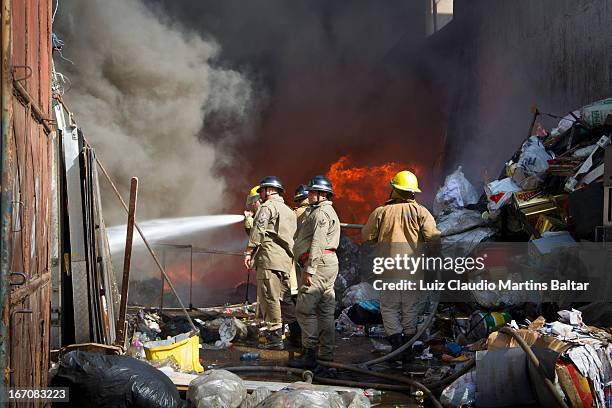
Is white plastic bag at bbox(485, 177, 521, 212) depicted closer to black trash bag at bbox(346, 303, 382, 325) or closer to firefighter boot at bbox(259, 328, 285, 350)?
black trash bag at bbox(346, 303, 382, 325)

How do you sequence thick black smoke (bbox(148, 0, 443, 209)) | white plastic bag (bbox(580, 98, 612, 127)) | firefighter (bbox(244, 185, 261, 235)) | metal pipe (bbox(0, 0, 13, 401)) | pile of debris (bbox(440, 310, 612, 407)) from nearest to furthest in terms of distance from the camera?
metal pipe (bbox(0, 0, 13, 401)) < pile of debris (bbox(440, 310, 612, 407)) < white plastic bag (bbox(580, 98, 612, 127)) < firefighter (bbox(244, 185, 261, 235)) < thick black smoke (bbox(148, 0, 443, 209))

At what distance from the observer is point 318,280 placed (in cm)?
736

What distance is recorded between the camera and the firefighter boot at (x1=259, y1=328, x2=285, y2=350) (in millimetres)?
8332

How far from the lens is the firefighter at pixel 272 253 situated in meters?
8.48

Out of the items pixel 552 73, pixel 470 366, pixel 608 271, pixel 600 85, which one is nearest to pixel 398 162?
pixel 552 73

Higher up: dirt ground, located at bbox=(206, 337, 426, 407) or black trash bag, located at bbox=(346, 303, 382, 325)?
black trash bag, located at bbox=(346, 303, 382, 325)

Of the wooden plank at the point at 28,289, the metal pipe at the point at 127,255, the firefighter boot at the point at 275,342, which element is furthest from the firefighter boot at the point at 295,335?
the wooden plank at the point at 28,289

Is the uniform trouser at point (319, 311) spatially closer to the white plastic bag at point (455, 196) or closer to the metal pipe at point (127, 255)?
the metal pipe at point (127, 255)

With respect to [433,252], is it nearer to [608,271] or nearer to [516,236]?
[516,236]

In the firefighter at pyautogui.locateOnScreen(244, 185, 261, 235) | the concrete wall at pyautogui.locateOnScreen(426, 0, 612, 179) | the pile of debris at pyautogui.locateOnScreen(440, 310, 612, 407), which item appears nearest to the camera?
the pile of debris at pyautogui.locateOnScreen(440, 310, 612, 407)

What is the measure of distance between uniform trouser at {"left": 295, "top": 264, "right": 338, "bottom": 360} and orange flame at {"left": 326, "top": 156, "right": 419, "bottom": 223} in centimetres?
821

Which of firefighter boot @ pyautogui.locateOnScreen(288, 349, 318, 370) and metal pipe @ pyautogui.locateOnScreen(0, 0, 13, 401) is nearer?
metal pipe @ pyautogui.locateOnScreen(0, 0, 13, 401)

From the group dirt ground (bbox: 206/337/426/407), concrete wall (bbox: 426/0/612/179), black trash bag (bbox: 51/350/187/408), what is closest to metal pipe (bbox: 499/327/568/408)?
dirt ground (bbox: 206/337/426/407)

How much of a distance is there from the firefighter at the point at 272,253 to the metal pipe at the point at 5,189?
5597mm
